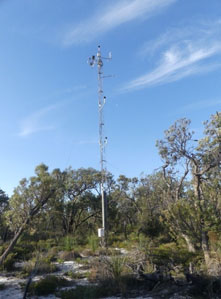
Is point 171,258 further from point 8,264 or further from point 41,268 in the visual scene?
point 8,264

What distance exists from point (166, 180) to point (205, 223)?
4995mm

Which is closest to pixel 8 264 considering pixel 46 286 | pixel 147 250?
pixel 46 286

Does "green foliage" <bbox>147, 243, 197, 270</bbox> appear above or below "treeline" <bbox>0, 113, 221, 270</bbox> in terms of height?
below

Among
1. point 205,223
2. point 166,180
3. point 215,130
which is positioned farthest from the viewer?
point 166,180

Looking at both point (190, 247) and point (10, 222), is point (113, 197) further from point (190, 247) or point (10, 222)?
point (10, 222)

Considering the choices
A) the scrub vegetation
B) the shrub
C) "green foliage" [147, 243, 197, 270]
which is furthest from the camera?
the shrub

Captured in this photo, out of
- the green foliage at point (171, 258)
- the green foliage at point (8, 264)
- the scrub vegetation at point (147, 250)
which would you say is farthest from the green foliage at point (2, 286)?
the green foliage at point (171, 258)

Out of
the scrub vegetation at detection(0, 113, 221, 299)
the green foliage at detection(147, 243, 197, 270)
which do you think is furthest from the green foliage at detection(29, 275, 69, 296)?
the green foliage at detection(147, 243, 197, 270)

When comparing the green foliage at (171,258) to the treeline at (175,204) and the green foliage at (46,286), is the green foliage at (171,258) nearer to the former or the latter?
the treeline at (175,204)

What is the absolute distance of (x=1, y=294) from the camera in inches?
279

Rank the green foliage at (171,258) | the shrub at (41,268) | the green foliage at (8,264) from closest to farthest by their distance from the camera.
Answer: the green foliage at (171,258), the shrub at (41,268), the green foliage at (8,264)

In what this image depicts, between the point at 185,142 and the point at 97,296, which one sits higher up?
the point at 185,142

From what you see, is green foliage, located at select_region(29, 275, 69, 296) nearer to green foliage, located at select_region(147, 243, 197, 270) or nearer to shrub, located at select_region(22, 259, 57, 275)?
shrub, located at select_region(22, 259, 57, 275)

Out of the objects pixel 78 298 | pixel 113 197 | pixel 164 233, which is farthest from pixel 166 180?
pixel 113 197
